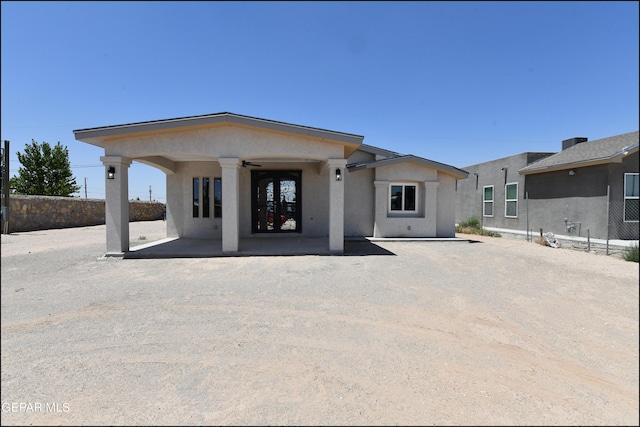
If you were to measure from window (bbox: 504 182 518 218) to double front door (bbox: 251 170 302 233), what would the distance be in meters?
11.3

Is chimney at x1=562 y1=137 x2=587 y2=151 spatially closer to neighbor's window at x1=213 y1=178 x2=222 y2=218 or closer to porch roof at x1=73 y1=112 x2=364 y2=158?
porch roof at x1=73 y1=112 x2=364 y2=158

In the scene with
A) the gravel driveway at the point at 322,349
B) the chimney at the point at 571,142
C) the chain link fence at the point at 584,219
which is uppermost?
the chimney at the point at 571,142

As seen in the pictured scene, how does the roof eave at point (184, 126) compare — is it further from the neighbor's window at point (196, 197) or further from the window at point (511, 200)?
the window at point (511, 200)

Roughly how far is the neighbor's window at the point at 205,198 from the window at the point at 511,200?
1489cm

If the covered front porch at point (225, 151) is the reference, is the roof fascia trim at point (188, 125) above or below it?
above

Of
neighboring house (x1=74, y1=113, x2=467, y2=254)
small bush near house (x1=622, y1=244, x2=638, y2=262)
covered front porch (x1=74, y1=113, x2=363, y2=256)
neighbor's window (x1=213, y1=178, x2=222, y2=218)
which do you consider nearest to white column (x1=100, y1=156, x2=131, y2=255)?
covered front porch (x1=74, y1=113, x2=363, y2=256)

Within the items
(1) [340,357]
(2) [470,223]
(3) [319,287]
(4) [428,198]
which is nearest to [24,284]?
(3) [319,287]

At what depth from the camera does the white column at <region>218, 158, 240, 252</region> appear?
25.5 feet

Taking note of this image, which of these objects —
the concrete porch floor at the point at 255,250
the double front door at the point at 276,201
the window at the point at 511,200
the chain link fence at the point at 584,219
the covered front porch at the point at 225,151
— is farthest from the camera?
the window at the point at 511,200

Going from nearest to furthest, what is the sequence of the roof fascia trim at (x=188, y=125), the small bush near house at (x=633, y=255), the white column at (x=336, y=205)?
the small bush near house at (x=633, y=255) → the roof fascia trim at (x=188, y=125) → the white column at (x=336, y=205)

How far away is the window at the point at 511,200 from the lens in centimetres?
1472

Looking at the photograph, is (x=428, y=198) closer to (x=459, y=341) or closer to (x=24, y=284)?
(x=459, y=341)

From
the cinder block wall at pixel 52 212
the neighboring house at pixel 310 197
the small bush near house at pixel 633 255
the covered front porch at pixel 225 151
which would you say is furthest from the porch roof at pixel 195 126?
the small bush near house at pixel 633 255

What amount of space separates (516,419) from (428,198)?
10.2 m
